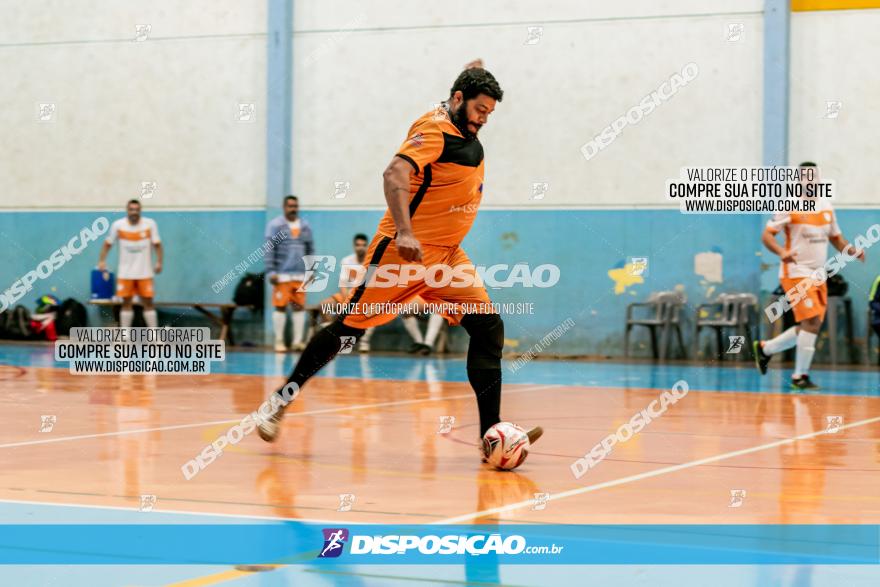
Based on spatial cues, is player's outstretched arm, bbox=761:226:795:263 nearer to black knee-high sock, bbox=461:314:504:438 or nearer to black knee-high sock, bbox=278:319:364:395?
black knee-high sock, bbox=461:314:504:438

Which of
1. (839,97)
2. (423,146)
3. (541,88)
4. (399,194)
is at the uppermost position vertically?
(541,88)

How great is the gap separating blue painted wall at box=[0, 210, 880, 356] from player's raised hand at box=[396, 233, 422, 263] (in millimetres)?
13327

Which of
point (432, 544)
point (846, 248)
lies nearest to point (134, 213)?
point (846, 248)

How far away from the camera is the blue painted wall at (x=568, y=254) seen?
1911 cm

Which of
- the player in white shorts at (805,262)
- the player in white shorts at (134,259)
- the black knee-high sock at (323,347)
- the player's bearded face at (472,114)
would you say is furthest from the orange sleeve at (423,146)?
the player in white shorts at (134,259)

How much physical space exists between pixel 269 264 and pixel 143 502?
1513cm

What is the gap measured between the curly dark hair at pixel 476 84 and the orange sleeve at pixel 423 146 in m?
0.24

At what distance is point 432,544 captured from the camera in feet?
14.8

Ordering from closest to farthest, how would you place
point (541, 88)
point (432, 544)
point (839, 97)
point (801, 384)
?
point (432, 544) → point (801, 384) → point (839, 97) → point (541, 88)

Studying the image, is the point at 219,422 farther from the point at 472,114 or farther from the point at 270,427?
the point at 472,114

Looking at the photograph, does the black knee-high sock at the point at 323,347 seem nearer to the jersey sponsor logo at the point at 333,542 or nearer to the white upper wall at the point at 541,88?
the jersey sponsor logo at the point at 333,542

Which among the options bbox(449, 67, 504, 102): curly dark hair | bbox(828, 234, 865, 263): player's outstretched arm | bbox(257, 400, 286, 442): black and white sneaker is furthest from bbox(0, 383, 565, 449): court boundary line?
bbox(828, 234, 865, 263): player's outstretched arm

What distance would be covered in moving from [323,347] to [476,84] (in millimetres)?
1795

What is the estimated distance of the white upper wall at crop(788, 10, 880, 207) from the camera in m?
18.5
